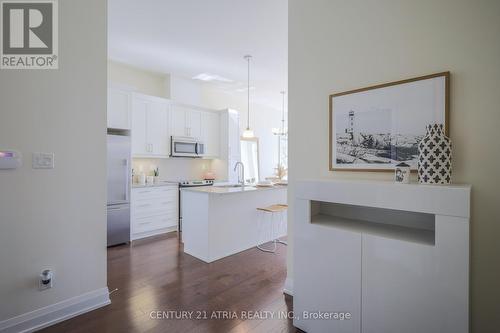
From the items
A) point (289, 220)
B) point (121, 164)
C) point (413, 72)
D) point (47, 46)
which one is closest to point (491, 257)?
point (413, 72)

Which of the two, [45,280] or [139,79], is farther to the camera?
[139,79]

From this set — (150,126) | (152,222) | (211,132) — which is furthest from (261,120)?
(152,222)

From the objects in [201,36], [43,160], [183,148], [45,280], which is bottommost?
[45,280]

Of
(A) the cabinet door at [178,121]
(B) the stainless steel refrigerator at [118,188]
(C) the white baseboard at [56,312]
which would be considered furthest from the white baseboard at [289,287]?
(A) the cabinet door at [178,121]

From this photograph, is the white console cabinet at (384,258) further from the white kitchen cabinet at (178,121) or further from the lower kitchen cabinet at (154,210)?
the white kitchen cabinet at (178,121)

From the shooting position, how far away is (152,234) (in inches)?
177

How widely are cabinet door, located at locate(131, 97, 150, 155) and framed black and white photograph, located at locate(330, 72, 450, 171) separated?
11.7ft

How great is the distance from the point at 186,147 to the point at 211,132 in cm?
85

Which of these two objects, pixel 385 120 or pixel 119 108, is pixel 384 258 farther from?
pixel 119 108

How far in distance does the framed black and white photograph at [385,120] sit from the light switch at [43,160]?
2.35 metres

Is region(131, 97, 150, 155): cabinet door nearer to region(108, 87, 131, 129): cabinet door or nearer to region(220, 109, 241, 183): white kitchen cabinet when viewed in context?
region(108, 87, 131, 129): cabinet door

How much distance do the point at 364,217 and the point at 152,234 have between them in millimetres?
3709

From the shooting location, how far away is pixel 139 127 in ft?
14.9

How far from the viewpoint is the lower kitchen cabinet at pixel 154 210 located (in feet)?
14.0
